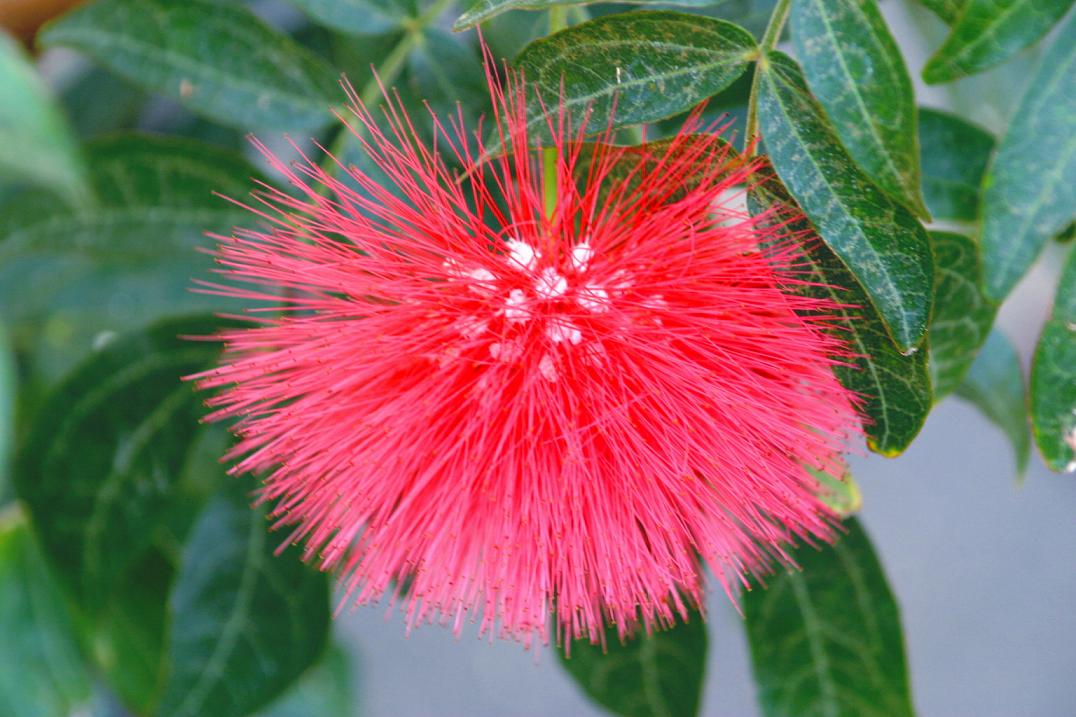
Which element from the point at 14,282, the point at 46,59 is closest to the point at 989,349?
the point at 14,282

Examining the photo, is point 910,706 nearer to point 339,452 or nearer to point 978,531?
point 339,452

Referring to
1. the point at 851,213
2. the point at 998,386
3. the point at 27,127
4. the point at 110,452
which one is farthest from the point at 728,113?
the point at 110,452

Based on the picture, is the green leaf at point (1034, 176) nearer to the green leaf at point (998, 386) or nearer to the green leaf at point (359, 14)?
the green leaf at point (998, 386)

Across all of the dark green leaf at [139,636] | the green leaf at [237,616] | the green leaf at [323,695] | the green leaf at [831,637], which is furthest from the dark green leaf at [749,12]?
the green leaf at [323,695]

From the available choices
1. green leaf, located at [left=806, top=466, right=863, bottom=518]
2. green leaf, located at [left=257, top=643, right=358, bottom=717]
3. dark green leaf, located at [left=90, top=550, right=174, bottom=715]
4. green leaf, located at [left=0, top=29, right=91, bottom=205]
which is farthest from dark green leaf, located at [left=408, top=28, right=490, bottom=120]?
green leaf, located at [left=257, top=643, right=358, bottom=717]

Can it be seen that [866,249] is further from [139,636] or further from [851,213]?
[139,636]
